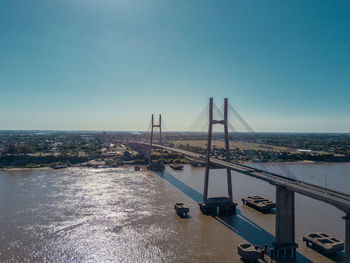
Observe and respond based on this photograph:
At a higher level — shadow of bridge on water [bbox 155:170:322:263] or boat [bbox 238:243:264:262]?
boat [bbox 238:243:264:262]

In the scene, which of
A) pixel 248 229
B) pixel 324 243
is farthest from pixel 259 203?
pixel 324 243

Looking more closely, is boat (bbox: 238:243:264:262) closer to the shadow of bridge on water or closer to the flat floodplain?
the flat floodplain

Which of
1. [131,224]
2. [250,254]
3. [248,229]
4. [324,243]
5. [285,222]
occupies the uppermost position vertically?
[285,222]

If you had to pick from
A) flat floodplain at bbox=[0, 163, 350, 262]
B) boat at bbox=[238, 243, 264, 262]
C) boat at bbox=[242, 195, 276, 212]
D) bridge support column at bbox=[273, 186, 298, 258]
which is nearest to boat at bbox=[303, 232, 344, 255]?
flat floodplain at bbox=[0, 163, 350, 262]

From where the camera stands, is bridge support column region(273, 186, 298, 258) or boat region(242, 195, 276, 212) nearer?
bridge support column region(273, 186, 298, 258)

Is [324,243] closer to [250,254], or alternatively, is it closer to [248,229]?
[250,254]

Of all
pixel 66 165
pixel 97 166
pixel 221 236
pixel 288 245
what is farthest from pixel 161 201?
pixel 66 165

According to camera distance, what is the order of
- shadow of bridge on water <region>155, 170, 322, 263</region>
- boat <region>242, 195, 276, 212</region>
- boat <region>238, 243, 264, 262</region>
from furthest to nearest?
1. boat <region>242, 195, 276, 212</region>
2. shadow of bridge on water <region>155, 170, 322, 263</region>
3. boat <region>238, 243, 264, 262</region>
